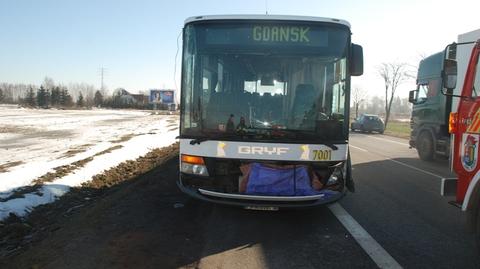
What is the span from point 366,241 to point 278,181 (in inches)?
52.2

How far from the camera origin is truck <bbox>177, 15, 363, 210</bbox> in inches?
224

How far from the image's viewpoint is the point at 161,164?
40.3 ft

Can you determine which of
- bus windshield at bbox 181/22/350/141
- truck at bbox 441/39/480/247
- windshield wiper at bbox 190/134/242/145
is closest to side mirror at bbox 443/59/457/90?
truck at bbox 441/39/480/247

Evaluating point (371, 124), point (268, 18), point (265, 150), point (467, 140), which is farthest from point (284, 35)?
point (371, 124)

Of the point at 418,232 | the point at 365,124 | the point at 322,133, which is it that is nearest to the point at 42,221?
the point at 322,133

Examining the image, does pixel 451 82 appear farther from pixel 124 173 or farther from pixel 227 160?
pixel 124 173

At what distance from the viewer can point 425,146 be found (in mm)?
14227

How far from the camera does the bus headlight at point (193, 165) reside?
5.82m

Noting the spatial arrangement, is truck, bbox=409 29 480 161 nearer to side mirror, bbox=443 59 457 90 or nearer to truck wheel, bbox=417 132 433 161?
truck wheel, bbox=417 132 433 161

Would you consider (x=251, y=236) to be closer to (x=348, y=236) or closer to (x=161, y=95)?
(x=348, y=236)

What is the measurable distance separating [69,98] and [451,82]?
11361 cm

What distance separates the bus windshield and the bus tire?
933 cm

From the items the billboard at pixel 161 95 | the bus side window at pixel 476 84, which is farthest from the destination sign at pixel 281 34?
the billboard at pixel 161 95

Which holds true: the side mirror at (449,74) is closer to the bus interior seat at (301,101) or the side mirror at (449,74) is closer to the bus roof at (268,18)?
the bus roof at (268,18)
